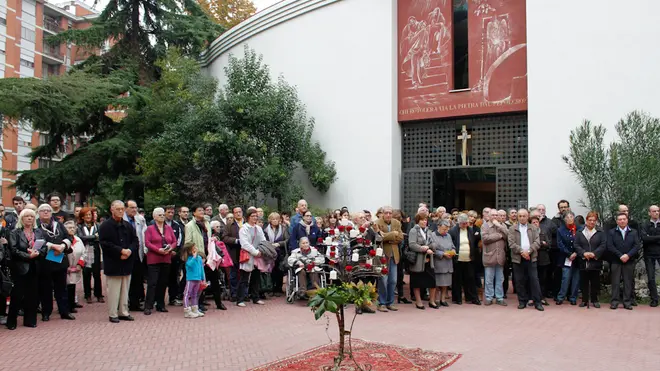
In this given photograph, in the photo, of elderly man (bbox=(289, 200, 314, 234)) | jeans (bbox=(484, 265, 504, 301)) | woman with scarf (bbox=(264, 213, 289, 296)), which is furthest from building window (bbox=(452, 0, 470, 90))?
woman with scarf (bbox=(264, 213, 289, 296))

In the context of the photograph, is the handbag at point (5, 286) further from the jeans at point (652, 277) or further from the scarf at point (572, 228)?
the jeans at point (652, 277)

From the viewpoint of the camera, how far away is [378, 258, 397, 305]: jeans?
10758 millimetres

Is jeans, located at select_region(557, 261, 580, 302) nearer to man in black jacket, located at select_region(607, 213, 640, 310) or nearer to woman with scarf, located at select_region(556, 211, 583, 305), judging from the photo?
woman with scarf, located at select_region(556, 211, 583, 305)

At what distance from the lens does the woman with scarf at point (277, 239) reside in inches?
481

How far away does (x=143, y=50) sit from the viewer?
23547mm

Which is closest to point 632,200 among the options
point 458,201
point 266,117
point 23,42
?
point 458,201

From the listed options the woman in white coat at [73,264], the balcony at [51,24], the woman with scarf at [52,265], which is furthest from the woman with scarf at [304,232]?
the balcony at [51,24]

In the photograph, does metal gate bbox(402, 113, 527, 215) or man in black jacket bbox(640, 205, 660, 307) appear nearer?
man in black jacket bbox(640, 205, 660, 307)

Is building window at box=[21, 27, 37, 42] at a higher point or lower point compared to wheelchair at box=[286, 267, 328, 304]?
higher

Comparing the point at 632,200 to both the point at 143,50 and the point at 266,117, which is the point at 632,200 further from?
the point at 143,50

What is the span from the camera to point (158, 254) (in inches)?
401

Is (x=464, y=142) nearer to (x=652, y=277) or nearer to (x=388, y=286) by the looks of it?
(x=652, y=277)

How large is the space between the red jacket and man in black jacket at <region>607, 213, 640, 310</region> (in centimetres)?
849

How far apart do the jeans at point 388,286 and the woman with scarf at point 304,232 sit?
190 cm
